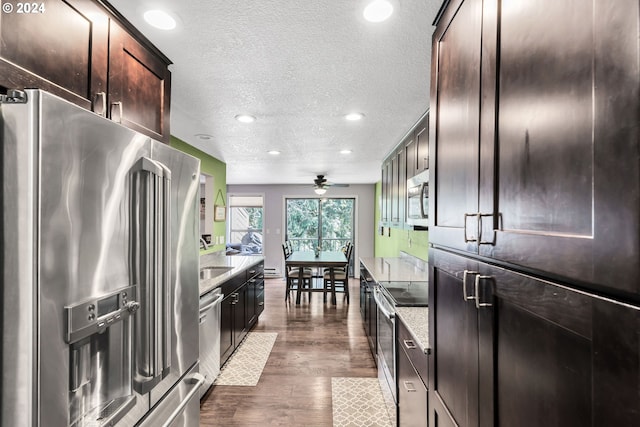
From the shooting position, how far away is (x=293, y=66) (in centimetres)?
175

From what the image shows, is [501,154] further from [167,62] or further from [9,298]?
[167,62]

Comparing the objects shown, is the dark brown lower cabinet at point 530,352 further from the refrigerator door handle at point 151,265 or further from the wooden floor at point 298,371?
the wooden floor at point 298,371

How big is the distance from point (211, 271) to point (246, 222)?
5.10 m

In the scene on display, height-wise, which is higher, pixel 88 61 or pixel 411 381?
pixel 88 61

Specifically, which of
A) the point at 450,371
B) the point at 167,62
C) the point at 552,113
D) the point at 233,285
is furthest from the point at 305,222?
the point at 552,113

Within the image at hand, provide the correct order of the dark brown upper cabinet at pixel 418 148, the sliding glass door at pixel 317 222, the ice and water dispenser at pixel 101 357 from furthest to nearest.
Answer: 1. the sliding glass door at pixel 317 222
2. the dark brown upper cabinet at pixel 418 148
3. the ice and water dispenser at pixel 101 357

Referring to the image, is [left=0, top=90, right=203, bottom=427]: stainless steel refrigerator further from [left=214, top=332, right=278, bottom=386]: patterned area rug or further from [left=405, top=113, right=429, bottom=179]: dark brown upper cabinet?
[left=405, top=113, right=429, bottom=179]: dark brown upper cabinet

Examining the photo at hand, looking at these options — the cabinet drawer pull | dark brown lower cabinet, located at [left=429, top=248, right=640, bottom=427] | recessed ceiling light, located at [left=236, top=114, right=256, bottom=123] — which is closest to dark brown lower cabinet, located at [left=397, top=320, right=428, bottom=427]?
the cabinet drawer pull

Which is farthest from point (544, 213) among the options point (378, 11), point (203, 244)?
point (203, 244)

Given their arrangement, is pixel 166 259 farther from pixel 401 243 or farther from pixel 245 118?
pixel 401 243

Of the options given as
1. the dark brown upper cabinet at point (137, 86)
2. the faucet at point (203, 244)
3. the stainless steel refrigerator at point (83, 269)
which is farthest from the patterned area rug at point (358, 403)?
the faucet at point (203, 244)

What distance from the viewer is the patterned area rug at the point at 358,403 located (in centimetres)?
224

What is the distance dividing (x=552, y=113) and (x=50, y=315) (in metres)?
1.22

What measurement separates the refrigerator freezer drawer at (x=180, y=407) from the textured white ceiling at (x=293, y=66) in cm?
164
